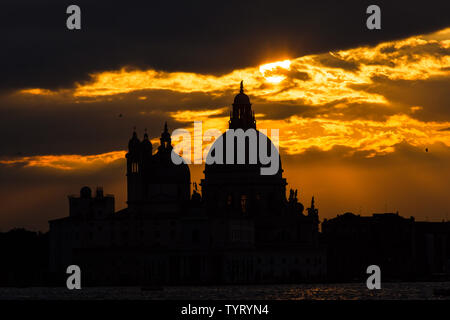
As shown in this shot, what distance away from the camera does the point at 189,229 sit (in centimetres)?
16150

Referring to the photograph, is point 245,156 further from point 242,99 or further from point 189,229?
point 189,229

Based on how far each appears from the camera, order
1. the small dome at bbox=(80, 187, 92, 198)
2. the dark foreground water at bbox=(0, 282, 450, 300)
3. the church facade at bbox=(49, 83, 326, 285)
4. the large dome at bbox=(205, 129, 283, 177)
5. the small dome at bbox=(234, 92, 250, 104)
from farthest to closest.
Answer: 1. the small dome at bbox=(234, 92, 250, 104)
2. the small dome at bbox=(80, 187, 92, 198)
3. the large dome at bbox=(205, 129, 283, 177)
4. the church facade at bbox=(49, 83, 326, 285)
5. the dark foreground water at bbox=(0, 282, 450, 300)

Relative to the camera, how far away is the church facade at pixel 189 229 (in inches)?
6393

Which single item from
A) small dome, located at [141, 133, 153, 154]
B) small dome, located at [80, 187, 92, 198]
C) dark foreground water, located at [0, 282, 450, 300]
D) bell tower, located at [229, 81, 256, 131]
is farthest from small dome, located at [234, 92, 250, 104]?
dark foreground water, located at [0, 282, 450, 300]

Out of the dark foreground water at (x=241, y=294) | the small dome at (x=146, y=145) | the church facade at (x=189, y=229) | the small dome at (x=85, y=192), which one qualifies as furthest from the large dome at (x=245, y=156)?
the dark foreground water at (x=241, y=294)

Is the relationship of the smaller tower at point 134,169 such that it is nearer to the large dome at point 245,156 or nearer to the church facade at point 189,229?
the church facade at point 189,229

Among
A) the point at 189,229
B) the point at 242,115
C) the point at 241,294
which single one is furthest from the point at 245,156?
the point at 241,294

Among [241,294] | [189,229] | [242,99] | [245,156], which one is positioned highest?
[242,99]

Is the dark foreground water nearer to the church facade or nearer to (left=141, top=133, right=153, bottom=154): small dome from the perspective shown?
the church facade

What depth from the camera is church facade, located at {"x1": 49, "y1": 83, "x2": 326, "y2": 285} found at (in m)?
162
